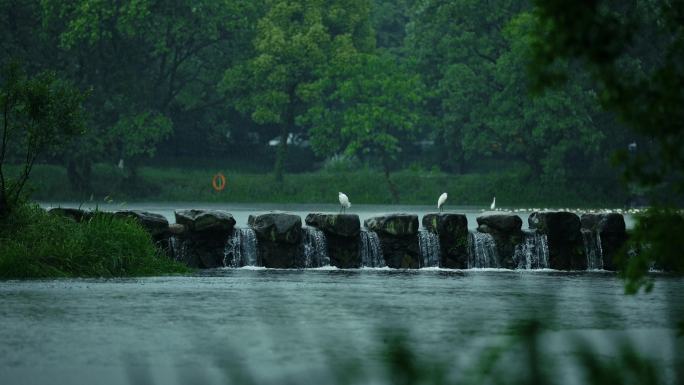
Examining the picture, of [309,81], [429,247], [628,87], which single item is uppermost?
[309,81]

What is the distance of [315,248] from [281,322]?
14.4 metres

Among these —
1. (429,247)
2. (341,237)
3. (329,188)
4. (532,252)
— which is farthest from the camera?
(329,188)

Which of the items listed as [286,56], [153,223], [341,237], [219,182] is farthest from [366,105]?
[153,223]

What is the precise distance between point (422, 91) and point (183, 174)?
51.4ft

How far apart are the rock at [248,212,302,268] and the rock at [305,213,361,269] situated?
729 mm

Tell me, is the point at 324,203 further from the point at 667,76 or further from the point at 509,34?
the point at 667,76

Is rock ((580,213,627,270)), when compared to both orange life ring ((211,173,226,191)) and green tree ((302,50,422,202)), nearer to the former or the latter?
green tree ((302,50,422,202))

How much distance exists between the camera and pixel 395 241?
111ft

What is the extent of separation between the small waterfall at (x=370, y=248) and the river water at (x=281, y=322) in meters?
4.58

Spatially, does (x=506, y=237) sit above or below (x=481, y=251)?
above

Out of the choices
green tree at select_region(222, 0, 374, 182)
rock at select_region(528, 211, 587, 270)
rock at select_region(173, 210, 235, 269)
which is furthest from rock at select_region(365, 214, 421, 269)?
green tree at select_region(222, 0, 374, 182)

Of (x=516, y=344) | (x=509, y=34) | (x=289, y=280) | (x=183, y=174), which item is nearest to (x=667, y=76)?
(x=516, y=344)

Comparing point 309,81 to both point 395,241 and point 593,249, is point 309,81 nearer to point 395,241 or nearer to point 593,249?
point 395,241

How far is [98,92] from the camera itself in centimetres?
7962
